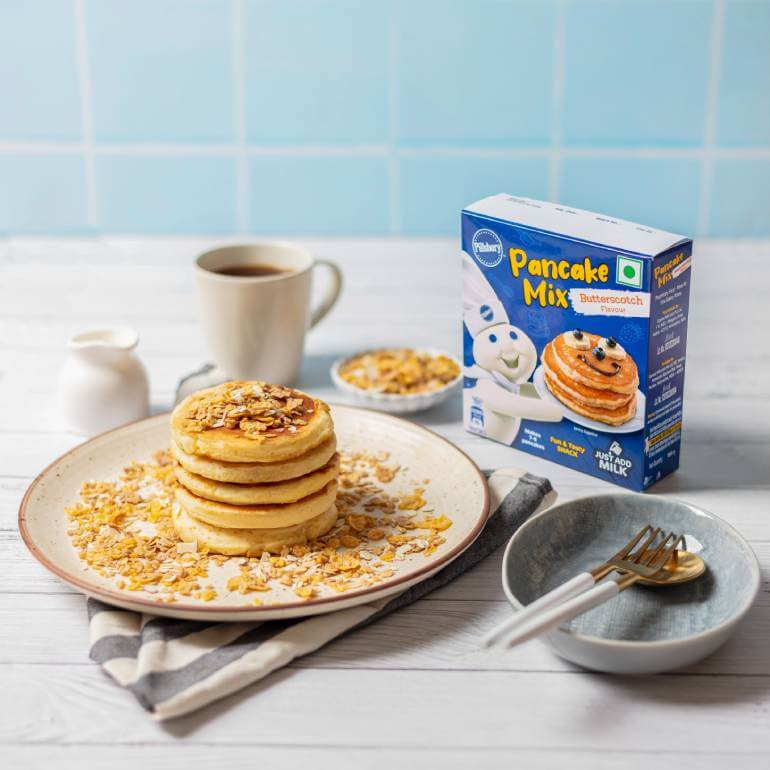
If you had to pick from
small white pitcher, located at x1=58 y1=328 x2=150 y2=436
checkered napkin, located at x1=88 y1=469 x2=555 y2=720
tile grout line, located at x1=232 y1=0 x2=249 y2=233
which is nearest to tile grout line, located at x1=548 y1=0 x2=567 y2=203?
tile grout line, located at x1=232 y1=0 x2=249 y2=233

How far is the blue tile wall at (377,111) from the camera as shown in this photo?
274cm

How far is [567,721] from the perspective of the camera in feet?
3.32

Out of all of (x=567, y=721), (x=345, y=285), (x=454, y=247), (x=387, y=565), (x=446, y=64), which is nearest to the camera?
(x=567, y=721)

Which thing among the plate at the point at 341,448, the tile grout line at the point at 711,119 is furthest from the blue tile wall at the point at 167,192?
the plate at the point at 341,448

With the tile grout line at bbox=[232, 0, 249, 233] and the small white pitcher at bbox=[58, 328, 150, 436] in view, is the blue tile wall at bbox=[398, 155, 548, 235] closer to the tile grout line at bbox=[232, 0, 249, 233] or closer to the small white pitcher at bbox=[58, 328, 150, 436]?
the tile grout line at bbox=[232, 0, 249, 233]

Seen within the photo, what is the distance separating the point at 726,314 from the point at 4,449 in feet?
4.21

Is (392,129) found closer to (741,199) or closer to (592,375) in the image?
(741,199)

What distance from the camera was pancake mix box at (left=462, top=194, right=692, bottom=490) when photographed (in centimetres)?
134

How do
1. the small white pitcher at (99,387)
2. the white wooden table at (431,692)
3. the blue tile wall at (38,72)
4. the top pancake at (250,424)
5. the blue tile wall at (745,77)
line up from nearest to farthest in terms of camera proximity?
the white wooden table at (431,692) → the top pancake at (250,424) → the small white pitcher at (99,387) → the blue tile wall at (745,77) → the blue tile wall at (38,72)

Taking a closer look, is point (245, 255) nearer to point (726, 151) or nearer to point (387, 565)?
point (387, 565)

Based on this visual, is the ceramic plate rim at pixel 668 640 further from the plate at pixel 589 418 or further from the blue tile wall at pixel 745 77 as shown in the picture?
the blue tile wall at pixel 745 77

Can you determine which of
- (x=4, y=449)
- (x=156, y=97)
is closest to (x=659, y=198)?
(x=156, y=97)

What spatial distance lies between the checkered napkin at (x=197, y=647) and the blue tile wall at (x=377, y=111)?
6.04 feet

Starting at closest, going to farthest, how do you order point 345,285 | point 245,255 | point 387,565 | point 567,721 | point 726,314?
1. point 567,721
2. point 387,565
3. point 245,255
4. point 726,314
5. point 345,285
